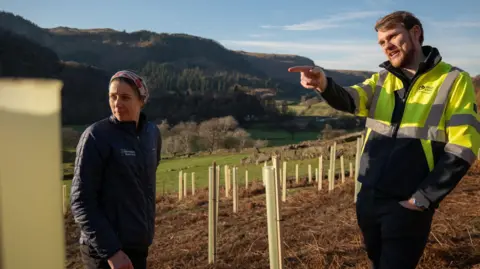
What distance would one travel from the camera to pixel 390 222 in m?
2.32

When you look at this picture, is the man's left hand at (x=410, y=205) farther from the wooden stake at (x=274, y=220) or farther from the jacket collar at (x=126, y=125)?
the jacket collar at (x=126, y=125)

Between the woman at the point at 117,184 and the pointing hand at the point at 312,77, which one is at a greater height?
the pointing hand at the point at 312,77

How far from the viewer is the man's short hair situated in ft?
7.59

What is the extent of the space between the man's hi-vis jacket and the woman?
39.9 inches

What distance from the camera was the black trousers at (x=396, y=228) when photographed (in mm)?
2291

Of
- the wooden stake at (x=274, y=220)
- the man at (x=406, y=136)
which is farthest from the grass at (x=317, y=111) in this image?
the man at (x=406, y=136)

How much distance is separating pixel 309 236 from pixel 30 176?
5.84 metres

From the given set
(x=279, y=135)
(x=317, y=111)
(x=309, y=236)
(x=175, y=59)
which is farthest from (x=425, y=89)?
(x=175, y=59)

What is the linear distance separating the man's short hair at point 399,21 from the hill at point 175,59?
106 m

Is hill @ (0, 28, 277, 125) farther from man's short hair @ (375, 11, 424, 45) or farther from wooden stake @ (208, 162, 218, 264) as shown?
man's short hair @ (375, 11, 424, 45)

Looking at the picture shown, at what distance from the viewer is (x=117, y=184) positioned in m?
2.27

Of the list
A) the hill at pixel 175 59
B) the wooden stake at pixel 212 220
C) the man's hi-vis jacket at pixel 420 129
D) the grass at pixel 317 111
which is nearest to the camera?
the man's hi-vis jacket at pixel 420 129

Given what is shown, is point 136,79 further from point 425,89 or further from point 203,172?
point 203,172

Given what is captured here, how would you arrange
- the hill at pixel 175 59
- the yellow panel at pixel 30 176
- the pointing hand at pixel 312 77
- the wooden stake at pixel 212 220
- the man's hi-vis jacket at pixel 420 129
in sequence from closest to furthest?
the yellow panel at pixel 30 176 → the man's hi-vis jacket at pixel 420 129 → the pointing hand at pixel 312 77 → the wooden stake at pixel 212 220 → the hill at pixel 175 59
